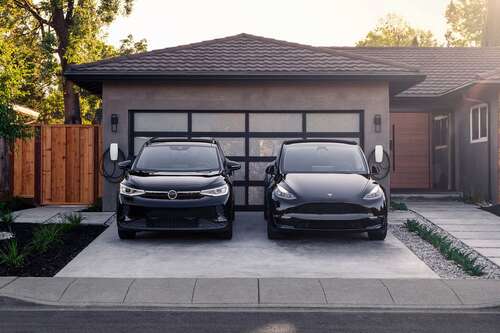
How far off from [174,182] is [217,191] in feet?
2.33

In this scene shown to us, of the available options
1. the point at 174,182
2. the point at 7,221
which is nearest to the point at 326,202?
the point at 174,182

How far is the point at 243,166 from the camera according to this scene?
14.9 metres

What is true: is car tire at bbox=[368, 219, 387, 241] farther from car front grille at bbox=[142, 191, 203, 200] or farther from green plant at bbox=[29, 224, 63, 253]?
green plant at bbox=[29, 224, 63, 253]

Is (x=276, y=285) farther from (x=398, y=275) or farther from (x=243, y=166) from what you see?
(x=243, y=166)

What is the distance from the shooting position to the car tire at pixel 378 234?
1051cm

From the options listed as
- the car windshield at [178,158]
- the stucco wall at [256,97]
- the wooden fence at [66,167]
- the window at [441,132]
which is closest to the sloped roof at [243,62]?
the stucco wall at [256,97]

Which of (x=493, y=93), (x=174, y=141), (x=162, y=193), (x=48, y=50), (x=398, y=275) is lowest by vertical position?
(x=398, y=275)

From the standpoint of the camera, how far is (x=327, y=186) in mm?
10383

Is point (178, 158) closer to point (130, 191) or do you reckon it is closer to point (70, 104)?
point (130, 191)

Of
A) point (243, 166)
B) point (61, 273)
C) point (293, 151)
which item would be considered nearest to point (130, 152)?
point (243, 166)

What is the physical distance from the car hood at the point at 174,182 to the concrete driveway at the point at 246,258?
37.5 inches

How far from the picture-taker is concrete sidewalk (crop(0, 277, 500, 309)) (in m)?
7.04

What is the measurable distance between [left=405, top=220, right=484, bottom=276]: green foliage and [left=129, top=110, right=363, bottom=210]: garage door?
3384 millimetres

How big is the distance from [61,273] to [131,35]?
22133 millimetres
